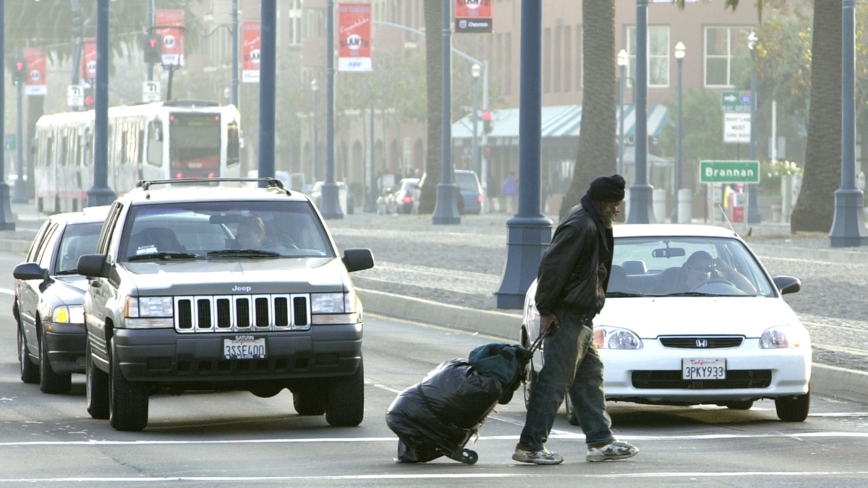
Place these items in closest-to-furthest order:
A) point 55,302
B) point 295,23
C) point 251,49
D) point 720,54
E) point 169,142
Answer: point 55,302
point 169,142
point 251,49
point 720,54
point 295,23

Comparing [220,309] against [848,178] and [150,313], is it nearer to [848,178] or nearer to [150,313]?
[150,313]

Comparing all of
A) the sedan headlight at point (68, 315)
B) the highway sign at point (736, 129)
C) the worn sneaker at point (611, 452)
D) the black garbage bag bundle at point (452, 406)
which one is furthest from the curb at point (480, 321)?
the highway sign at point (736, 129)

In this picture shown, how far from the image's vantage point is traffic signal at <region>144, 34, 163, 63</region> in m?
58.0

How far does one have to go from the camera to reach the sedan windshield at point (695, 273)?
12781 millimetres

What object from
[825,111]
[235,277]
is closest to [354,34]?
[825,111]

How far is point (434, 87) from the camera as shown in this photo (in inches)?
2219

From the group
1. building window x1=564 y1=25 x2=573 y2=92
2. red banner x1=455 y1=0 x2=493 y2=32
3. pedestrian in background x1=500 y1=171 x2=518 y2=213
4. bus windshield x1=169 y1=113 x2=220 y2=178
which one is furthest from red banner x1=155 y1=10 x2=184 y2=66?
building window x1=564 y1=25 x2=573 y2=92

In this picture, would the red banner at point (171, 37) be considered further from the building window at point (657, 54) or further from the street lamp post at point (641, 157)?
the street lamp post at point (641, 157)

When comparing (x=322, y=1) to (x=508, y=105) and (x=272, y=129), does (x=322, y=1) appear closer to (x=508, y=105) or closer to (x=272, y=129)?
(x=508, y=105)

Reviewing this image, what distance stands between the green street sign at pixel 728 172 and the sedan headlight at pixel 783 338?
28.7m

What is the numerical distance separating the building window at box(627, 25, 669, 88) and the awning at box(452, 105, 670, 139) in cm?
146

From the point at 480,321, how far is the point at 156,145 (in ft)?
109

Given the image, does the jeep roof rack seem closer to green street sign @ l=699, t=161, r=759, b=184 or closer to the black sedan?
the black sedan

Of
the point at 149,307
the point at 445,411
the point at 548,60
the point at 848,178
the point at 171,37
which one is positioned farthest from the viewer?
the point at 548,60
